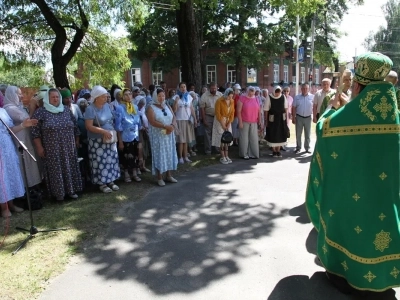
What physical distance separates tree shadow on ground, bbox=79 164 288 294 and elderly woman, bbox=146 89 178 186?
0.52 metres

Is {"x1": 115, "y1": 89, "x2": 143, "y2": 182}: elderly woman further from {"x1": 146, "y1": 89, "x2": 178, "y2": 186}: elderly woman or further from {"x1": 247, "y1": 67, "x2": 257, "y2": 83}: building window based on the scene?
{"x1": 247, "y1": 67, "x2": 257, "y2": 83}: building window

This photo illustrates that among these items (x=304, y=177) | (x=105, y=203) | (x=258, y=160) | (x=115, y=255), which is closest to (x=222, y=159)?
(x=258, y=160)

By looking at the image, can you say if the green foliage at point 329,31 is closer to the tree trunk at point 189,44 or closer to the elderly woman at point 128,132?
the tree trunk at point 189,44

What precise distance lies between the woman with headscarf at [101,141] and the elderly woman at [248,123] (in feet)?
12.4

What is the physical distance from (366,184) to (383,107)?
2.02ft

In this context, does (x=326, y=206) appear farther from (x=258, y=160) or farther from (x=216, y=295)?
(x=258, y=160)

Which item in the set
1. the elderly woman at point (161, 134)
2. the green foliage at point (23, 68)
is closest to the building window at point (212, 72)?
the green foliage at point (23, 68)

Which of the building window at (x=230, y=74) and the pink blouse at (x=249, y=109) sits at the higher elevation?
the building window at (x=230, y=74)

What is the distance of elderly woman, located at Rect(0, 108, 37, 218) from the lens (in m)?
5.16

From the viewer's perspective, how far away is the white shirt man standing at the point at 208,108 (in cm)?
984

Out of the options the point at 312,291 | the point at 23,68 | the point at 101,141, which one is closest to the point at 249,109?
the point at 101,141

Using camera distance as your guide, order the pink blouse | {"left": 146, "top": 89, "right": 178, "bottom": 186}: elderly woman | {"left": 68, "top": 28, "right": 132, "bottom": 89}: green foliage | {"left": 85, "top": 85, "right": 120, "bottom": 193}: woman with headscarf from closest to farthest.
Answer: {"left": 85, "top": 85, "right": 120, "bottom": 193}: woman with headscarf
{"left": 146, "top": 89, "right": 178, "bottom": 186}: elderly woman
the pink blouse
{"left": 68, "top": 28, "right": 132, "bottom": 89}: green foliage

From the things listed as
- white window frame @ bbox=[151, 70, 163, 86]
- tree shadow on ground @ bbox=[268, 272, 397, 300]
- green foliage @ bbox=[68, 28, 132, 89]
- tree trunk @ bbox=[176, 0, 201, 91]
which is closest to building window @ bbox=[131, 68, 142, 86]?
white window frame @ bbox=[151, 70, 163, 86]

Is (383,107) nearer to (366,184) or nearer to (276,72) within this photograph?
(366,184)
